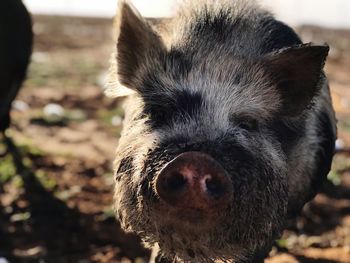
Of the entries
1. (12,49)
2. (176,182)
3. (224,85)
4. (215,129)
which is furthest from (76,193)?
(176,182)

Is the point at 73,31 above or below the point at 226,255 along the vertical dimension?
below

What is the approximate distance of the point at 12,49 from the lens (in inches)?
194

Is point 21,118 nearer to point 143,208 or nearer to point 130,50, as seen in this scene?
point 130,50

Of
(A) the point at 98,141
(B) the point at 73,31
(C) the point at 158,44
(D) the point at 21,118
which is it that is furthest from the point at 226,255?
(B) the point at 73,31

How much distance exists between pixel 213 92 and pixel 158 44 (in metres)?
0.42

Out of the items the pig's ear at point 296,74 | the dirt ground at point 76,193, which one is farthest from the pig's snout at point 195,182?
the dirt ground at point 76,193

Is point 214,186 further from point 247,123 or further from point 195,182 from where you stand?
point 247,123

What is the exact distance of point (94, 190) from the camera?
469cm

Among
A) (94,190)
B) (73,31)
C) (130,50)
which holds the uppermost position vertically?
(130,50)

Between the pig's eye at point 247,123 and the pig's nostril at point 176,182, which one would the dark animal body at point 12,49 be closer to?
the pig's eye at point 247,123

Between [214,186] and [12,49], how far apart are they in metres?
3.18

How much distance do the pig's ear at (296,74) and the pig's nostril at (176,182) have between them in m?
0.89

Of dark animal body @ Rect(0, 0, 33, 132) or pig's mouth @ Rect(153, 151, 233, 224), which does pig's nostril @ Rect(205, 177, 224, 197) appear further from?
dark animal body @ Rect(0, 0, 33, 132)

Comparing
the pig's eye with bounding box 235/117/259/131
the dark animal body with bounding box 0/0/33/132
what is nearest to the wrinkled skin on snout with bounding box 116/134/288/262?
the pig's eye with bounding box 235/117/259/131
